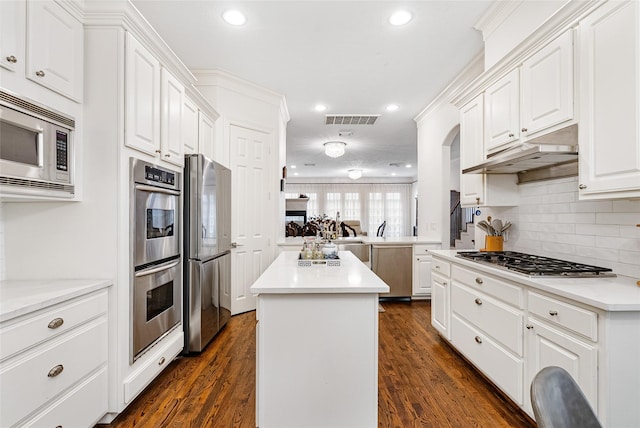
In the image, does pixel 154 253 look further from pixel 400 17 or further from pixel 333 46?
pixel 400 17

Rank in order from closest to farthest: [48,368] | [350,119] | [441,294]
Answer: [48,368], [441,294], [350,119]

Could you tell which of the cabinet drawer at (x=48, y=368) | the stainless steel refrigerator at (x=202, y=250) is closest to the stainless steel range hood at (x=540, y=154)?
the stainless steel refrigerator at (x=202, y=250)

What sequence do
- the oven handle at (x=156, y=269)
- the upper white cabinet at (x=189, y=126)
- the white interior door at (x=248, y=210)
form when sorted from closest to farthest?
the oven handle at (x=156, y=269), the upper white cabinet at (x=189, y=126), the white interior door at (x=248, y=210)

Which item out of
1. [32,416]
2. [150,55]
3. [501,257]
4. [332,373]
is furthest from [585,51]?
[32,416]

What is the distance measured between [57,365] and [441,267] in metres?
2.79

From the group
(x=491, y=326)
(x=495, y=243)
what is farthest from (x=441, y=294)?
(x=491, y=326)

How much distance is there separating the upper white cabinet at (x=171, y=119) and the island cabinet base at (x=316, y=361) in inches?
55.5

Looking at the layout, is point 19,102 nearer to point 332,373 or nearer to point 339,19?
point 332,373

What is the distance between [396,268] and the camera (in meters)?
4.58

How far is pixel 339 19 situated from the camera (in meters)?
2.70

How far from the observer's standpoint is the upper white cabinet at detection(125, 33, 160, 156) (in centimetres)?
187

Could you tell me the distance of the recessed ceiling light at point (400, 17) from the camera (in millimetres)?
2596

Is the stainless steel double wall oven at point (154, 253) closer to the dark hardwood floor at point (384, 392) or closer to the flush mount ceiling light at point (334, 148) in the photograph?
the dark hardwood floor at point (384, 392)

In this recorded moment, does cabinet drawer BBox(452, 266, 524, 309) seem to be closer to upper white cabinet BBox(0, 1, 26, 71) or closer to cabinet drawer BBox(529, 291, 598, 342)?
cabinet drawer BBox(529, 291, 598, 342)
